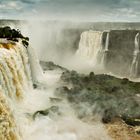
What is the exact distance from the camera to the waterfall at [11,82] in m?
14.8

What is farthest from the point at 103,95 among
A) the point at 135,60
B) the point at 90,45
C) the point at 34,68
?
the point at 90,45

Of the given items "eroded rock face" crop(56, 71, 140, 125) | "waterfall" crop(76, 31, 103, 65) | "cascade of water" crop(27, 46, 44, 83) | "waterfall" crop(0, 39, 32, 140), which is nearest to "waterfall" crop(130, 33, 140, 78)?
"waterfall" crop(76, 31, 103, 65)

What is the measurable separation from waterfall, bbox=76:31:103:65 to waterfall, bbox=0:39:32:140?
19.4 metres

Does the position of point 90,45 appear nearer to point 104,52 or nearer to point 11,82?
point 104,52

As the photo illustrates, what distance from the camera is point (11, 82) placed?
2039 cm

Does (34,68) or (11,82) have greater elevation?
(11,82)

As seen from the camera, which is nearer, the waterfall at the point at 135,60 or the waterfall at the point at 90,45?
the waterfall at the point at 135,60

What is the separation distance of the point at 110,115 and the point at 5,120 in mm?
9269

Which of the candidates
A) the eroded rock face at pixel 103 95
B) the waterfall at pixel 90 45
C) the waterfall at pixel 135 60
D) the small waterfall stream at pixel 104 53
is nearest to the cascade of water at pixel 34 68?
the eroded rock face at pixel 103 95

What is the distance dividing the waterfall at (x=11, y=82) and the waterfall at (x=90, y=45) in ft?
63.6

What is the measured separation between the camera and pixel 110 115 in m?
22.1

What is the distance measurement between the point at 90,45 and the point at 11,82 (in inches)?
1075

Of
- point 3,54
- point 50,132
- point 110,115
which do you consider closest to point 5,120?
point 50,132

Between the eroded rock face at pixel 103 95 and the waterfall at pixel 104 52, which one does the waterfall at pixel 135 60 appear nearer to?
the waterfall at pixel 104 52
